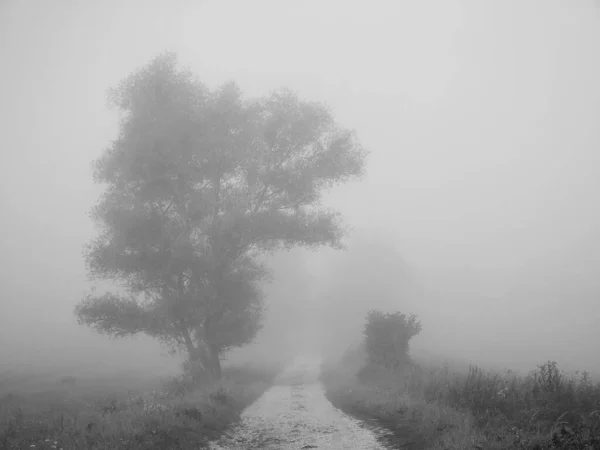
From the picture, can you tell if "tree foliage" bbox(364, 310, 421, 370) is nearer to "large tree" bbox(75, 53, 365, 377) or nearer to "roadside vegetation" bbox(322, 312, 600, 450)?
"roadside vegetation" bbox(322, 312, 600, 450)

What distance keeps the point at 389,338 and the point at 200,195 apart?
13973 millimetres

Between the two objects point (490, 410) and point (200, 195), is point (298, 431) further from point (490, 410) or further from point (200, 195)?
point (200, 195)

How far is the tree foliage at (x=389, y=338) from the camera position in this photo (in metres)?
22.4

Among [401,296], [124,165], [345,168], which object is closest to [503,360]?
[401,296]

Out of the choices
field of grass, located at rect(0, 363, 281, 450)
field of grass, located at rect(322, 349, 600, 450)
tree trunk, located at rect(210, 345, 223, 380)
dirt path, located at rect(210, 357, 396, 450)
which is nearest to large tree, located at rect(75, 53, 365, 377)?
tree trunk, located at rect(210, 345, 223, 380)

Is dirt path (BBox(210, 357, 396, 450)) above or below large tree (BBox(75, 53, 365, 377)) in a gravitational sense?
below

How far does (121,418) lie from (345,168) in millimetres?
15130

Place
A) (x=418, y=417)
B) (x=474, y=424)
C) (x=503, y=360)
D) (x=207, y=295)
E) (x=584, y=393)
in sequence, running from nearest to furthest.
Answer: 1. (x=474, y=424)
2. (x=584, y=393)
3. (x=418, y=417)
4. (x=207, y=295)
5. (x=503, y=360)

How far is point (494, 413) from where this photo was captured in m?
10.5

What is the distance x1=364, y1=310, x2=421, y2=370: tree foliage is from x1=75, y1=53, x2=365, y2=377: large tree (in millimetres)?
6561

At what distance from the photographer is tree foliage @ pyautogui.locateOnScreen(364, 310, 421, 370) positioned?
2237cm

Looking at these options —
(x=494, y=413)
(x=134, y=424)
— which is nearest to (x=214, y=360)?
(x=134, y=424)

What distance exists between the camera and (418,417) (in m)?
11.7

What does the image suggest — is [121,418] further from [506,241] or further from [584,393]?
[506,241]
